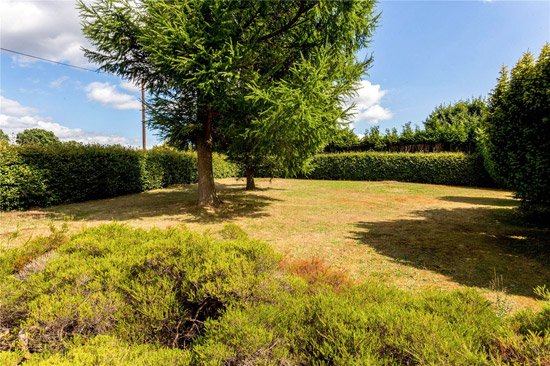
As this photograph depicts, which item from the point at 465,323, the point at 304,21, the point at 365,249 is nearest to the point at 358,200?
the point at 365,249

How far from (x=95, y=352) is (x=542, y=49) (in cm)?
871

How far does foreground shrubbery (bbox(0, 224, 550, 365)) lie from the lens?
4.65 ft

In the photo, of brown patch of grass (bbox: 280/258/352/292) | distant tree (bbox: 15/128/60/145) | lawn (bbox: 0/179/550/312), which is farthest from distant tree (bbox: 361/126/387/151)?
distant tree (bbox: 15/128/60/145)

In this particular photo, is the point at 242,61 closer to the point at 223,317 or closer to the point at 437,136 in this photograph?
the point at 223,317

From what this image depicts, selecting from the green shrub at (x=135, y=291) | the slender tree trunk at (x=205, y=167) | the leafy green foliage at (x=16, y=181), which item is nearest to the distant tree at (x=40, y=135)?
the leafy green foliage at (x=16, y=181)

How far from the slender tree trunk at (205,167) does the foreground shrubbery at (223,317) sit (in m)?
7.28

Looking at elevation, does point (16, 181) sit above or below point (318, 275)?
above

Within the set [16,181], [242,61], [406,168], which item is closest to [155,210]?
[16,181]

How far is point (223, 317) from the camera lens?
1.74 meters

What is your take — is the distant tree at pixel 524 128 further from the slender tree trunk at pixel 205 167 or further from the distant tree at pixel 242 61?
the slender tree trunk at pixel 205 167

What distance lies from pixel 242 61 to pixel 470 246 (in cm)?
787

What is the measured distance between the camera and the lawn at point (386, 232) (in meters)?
4.26

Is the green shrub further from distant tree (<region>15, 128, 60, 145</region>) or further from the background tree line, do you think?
distant tree (<region>15, 128, 60, 145</region>)

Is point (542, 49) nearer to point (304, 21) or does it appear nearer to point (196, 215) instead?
point (304, 21)
